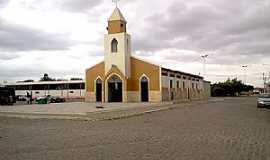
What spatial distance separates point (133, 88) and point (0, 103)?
1799 centimetres

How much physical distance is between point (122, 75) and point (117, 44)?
4.52m

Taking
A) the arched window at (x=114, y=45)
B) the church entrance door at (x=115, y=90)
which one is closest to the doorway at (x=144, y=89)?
the church entrance door at (x=115, y=90)

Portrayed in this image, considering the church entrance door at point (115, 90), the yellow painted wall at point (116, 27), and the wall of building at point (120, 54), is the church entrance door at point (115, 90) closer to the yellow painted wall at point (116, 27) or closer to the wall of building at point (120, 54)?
the wall of building at point (120, 54)

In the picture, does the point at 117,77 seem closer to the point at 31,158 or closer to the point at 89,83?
the point at 89,83

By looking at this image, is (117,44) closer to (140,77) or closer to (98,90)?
(140,77)

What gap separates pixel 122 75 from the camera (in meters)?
50.7

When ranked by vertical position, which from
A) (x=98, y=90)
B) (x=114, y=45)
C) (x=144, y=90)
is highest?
(x=114, y=45)

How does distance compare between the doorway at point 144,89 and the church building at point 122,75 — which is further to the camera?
the doorway at point 144,89

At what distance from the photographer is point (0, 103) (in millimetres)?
48719

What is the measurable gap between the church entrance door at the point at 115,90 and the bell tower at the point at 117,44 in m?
1.50

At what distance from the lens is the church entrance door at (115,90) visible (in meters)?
51.6

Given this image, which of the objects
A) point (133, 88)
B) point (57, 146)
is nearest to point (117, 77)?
point (133, 88)

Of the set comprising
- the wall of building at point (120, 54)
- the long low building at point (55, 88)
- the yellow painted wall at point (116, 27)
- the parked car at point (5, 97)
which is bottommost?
the parked car at point (5, 97)

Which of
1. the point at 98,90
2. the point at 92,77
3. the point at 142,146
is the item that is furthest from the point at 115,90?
the point at 142,146
